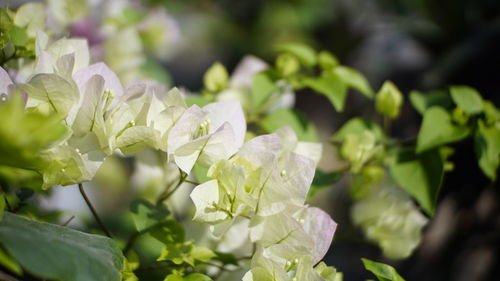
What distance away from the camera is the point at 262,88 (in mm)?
625

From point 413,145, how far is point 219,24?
7.16ft

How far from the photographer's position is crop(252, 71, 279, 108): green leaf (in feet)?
2.01

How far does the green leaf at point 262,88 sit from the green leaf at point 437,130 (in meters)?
0.18

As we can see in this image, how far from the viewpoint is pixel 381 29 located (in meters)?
1.83

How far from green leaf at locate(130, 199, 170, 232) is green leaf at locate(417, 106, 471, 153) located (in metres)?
0.29

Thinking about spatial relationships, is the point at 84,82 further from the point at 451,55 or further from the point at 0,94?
the point at 451,55

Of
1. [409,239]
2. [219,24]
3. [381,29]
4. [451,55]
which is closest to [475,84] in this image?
[451,55]

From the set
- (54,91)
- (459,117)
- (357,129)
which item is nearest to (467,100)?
(459,117)

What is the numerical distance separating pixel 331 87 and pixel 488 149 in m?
0.19

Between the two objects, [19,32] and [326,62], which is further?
[326,62]

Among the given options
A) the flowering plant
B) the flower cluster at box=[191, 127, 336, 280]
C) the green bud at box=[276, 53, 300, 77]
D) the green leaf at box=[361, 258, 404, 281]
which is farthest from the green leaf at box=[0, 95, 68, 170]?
the green bud at box=[276, 53, 300, 77]

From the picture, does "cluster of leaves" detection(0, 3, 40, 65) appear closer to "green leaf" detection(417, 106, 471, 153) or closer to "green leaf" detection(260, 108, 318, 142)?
"green leaf" detection(260, 108, 318, 142)

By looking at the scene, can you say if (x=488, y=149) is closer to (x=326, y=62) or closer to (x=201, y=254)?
(x=326, y=62)

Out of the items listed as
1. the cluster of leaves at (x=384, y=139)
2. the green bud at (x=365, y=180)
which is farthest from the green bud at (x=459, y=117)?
the green bud at (x=365, y=180)
